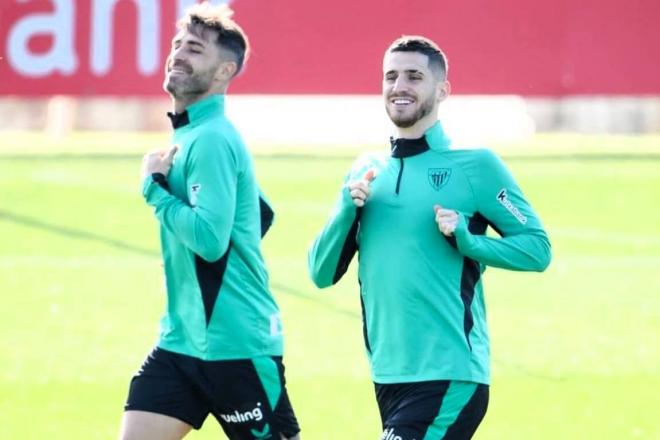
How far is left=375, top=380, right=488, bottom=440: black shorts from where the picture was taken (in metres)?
6.07

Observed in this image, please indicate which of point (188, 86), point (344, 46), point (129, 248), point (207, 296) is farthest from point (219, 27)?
point (129, 248)

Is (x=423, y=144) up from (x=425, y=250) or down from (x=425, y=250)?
up

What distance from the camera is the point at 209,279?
6.44 metres

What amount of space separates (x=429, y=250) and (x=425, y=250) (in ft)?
0.06

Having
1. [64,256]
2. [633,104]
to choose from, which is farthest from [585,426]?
[633,104]

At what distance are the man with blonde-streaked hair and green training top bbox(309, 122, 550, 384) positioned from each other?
36 cm

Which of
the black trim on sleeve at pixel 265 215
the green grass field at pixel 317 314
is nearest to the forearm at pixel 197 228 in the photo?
the black trim on sleeve at pixel 265 215

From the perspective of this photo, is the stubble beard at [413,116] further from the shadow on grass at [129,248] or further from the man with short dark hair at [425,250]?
the shadow on grass at [129,248]

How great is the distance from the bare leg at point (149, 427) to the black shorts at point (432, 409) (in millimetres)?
898

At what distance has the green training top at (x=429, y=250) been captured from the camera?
6160mm

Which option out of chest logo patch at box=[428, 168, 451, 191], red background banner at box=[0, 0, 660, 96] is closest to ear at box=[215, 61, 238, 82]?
chest logo patch at box=[428, 168, 451, 191]

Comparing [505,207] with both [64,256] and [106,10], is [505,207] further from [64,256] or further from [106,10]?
[64,256]

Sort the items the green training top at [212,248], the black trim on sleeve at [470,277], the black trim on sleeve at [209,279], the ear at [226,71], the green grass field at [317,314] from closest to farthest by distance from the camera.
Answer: the black trim on sleeve at [470,277], the green training top at [212,248], the black trim on sleeve at [209,279], the ear at [226,71], the green grass field at [317,314]

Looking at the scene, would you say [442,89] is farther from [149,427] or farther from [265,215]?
[149,427]
